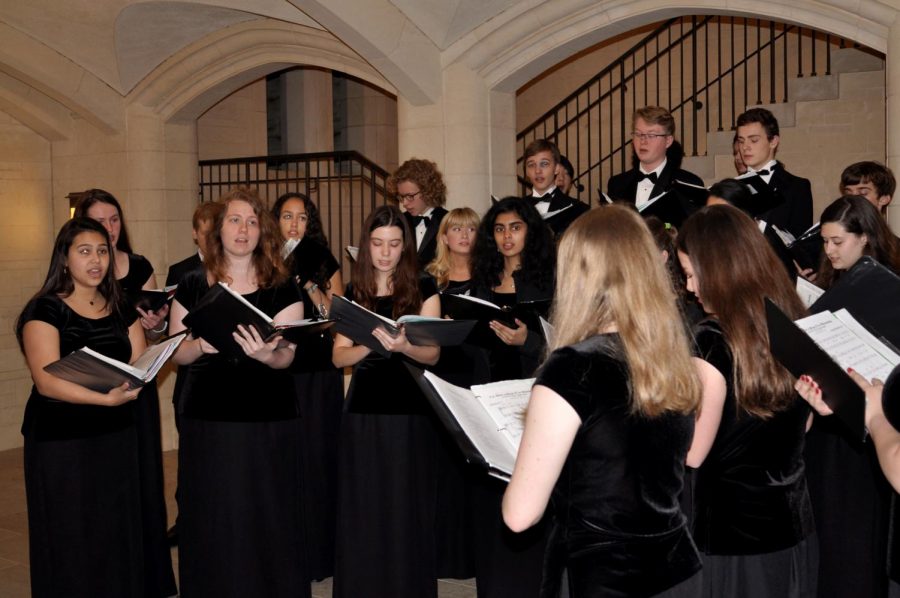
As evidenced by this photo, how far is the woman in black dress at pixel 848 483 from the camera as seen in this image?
341 centimetres

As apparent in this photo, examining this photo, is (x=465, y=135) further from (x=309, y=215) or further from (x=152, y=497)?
(x=152, y=497)

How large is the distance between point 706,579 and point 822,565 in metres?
1.32

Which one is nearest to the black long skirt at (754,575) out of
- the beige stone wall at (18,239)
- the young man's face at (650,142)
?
the young man's face at (650,142)

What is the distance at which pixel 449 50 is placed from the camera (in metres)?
6.99

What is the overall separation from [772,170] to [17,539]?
4.59 meters

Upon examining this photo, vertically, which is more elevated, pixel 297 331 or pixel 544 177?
pixel 544 177

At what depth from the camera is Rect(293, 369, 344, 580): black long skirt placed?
458 cm

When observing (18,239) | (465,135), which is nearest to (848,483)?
(465,135)

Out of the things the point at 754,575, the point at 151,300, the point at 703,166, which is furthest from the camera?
the point at 703,166

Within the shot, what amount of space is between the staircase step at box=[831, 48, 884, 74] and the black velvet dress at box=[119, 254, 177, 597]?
20.5 ft

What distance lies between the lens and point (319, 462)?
15.1ft

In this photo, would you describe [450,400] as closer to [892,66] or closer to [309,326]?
[309,326]

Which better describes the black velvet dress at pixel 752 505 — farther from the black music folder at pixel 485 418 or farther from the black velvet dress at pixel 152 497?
the black velvet dress at pixel 152 497

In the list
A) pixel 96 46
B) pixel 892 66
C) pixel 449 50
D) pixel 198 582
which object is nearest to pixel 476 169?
pixel 449 50
